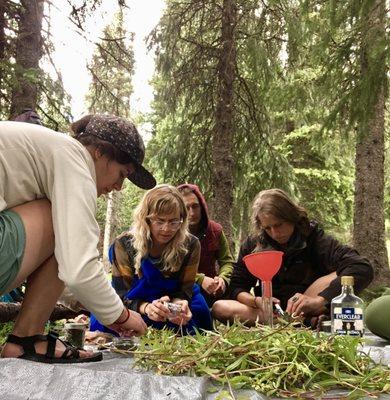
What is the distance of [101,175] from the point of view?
1886mm

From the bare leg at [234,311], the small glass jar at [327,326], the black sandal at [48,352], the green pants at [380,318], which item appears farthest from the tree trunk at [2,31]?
the green pants at [380,318]

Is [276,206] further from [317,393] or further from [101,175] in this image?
[317,393]

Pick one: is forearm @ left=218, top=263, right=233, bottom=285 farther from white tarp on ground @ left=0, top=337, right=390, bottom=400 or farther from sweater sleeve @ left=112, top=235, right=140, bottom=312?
white tarp on ground @ left=0, top=337, right=390, bottom=400

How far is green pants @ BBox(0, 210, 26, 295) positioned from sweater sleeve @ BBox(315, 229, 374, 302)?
1.87 m

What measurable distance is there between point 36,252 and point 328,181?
8900 millimetres

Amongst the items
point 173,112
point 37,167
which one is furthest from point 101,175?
point 173,112

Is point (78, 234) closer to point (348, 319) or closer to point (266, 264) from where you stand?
point (266, 264)

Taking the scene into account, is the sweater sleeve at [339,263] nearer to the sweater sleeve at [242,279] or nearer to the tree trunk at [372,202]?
the sweater sleeve at [242,279]

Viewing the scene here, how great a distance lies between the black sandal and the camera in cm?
176

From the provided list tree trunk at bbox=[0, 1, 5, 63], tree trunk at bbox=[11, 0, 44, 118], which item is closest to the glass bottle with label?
tree trunk at bbox=[11, 0, 44, 118]

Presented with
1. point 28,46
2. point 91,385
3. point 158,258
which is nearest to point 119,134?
point 91,385

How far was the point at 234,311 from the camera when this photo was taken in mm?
3090

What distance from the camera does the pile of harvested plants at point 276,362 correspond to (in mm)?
1310

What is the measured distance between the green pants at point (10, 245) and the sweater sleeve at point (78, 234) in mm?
129
